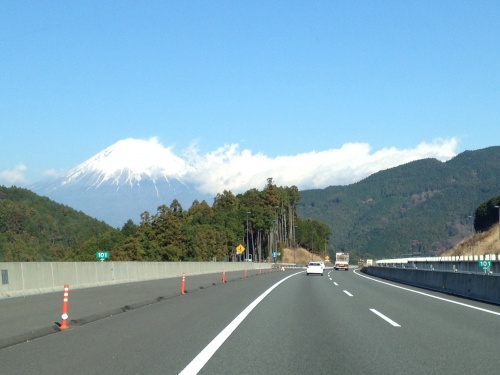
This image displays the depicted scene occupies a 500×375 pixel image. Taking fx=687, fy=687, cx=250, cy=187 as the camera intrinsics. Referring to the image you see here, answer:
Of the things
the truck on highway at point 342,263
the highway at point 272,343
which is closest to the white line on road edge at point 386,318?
the highway at point 272,343

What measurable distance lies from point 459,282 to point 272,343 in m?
17.9

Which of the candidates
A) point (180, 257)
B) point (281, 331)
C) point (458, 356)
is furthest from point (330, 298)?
point (180, 257)

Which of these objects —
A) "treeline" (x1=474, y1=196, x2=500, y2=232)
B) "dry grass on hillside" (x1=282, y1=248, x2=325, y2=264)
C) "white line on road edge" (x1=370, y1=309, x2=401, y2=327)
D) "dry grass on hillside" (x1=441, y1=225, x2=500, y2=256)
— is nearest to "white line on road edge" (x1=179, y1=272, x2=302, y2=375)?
"white line on road edge" (x1=370, y1=309, x2=401, y2=327)

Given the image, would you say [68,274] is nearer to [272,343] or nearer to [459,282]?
[459,282]

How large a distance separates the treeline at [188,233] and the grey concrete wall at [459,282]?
76710 millimetres

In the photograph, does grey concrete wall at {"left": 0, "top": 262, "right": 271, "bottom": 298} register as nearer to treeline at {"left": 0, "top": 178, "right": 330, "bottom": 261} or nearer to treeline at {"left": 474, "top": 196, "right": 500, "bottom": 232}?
treeline at {"left": 0, "top": 178, "right": 330, "bottom": 261}

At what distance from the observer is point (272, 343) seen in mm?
12375

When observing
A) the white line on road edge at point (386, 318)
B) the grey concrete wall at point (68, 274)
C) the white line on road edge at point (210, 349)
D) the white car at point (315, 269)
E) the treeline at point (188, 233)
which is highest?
the treeline at point (188, 233)

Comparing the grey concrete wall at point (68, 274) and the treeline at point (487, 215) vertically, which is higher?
the treeline at point (487, 215)

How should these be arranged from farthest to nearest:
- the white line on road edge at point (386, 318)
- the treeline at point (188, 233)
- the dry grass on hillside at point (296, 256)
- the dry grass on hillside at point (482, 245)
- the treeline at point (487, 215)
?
the treeline at point (487, 215) → the dry grass on hillside at point (296, 256) → the treeline at point (188, 233) → the dry grass on hillside at point (482, 245) → the white line on road edge at point (386, 318)

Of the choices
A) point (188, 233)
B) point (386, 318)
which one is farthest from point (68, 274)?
point (188, 233)

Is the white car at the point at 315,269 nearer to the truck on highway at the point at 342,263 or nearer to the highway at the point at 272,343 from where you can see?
the truck on highway at the point at 342,263

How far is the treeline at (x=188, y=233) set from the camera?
392 ft

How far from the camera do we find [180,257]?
11931cm
